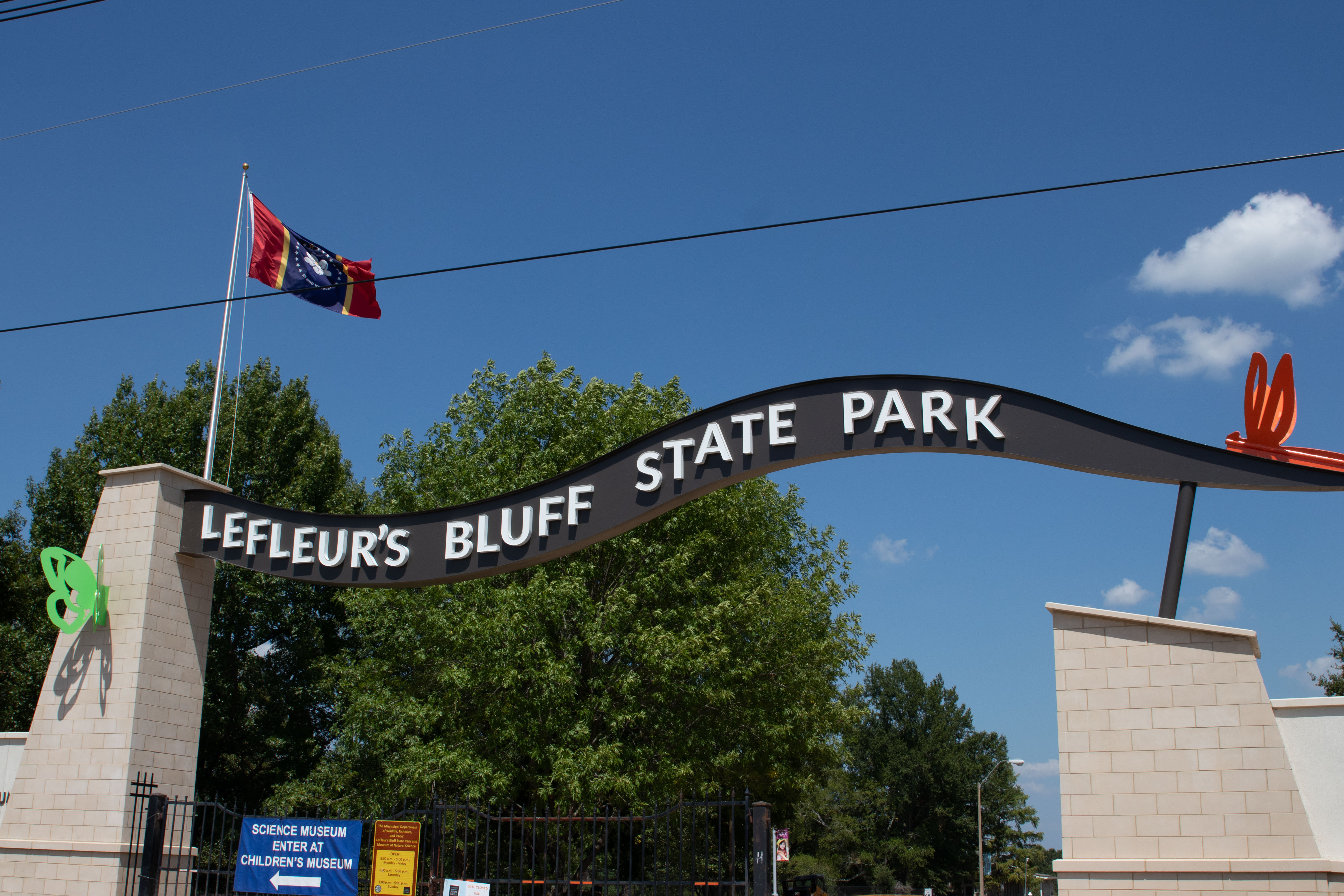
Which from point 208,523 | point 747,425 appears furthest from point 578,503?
point 208,523

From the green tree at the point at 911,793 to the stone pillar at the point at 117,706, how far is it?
48.6 meters

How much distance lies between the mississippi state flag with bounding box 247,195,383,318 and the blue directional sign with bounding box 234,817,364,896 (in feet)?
29.8

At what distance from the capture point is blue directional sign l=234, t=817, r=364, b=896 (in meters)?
10.3

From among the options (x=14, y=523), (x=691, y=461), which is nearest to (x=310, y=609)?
(x=14, y=523)

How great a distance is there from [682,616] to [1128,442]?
1249 cm

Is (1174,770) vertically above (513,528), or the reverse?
(513,528)

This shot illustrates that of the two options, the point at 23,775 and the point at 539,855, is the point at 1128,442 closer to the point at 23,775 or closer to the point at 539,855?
the point at 23,775

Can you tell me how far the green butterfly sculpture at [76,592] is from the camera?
11891 millimetres

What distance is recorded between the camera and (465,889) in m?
9.83

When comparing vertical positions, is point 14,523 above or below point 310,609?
above

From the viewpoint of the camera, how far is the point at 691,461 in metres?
10.5

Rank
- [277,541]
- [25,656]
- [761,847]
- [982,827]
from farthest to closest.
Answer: [982,827], [25,656], [277,541], [761,847]

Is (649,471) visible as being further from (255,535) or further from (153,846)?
(153,846)

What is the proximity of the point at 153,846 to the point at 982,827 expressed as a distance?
48086mm
